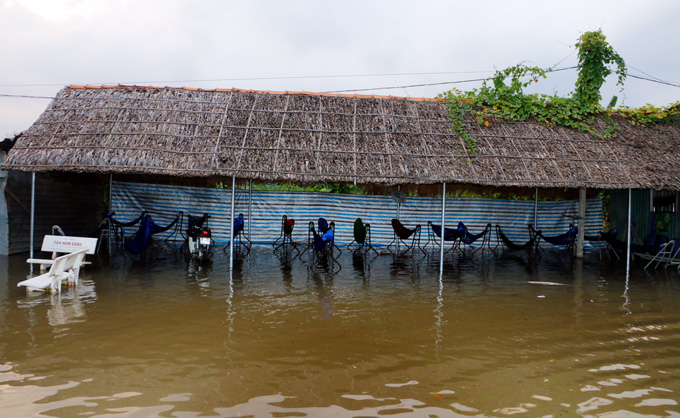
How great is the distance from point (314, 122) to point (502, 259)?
4.91 metres

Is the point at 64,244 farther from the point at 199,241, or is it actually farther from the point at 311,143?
the point at 311,143

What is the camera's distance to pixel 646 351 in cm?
406

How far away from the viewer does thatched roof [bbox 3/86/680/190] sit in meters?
7.66

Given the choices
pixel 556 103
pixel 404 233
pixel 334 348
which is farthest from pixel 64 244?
pixel 556 103

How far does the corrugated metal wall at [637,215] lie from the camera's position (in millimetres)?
9969

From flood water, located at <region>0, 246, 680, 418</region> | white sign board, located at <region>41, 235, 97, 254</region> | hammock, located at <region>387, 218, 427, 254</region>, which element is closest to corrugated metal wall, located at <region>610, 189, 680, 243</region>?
flood water, located at <region>0, 246, 680, 418</region>

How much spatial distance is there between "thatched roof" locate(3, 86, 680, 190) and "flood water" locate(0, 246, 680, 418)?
178cm

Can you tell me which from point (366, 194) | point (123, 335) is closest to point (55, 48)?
point (366, 194)

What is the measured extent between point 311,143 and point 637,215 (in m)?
8.18

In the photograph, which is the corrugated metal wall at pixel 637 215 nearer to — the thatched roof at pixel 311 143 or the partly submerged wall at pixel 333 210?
the partly submerged wall at pixel 333 210

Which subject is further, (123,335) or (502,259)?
(502,259)

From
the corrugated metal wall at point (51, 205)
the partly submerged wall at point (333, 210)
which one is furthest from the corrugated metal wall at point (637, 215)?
the corrugated metal wall at point (51, 205)

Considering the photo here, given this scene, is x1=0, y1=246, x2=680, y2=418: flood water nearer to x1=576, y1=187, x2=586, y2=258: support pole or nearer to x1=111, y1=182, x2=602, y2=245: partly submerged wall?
x1=576, y1=187, x2=586, y2=258: support pole

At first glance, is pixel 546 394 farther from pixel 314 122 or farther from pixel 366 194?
pixel 366 194
